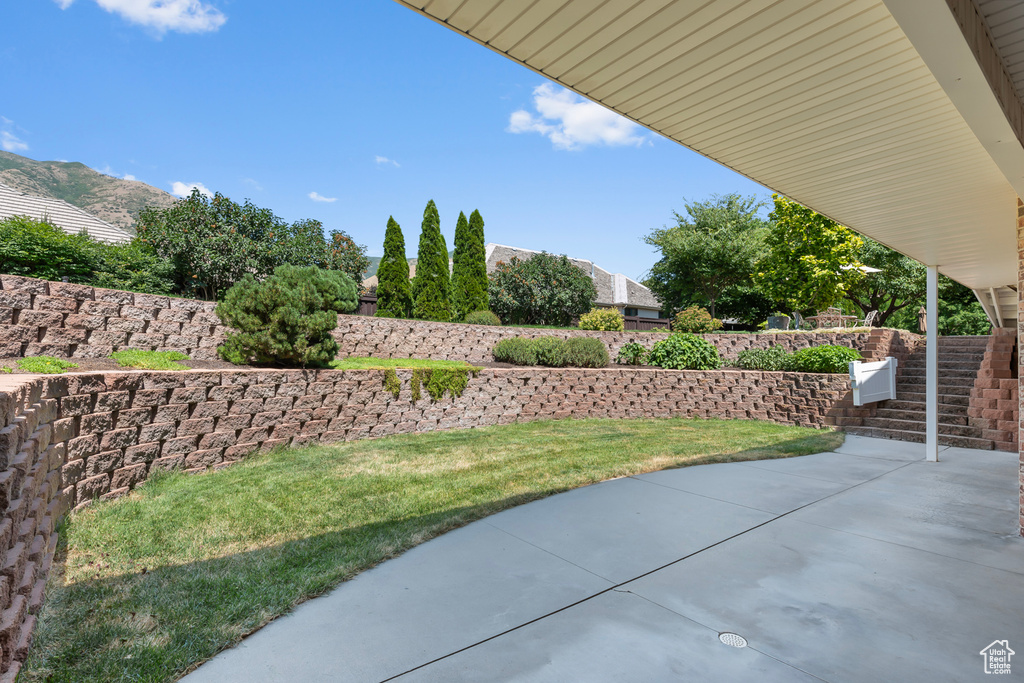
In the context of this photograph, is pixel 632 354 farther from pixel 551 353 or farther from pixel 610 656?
pixel 610 656

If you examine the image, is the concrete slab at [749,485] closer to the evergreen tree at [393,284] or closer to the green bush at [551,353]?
the green bush at [551,353]

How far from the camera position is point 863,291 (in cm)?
2659

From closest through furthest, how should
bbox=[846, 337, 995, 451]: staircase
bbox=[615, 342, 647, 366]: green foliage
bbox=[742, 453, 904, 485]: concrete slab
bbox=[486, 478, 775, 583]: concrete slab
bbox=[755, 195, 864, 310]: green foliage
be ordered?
1. bbox=[486, 478, 775, 583]: concrete slab
2. bbox=[742, 453, 904, 485]: concrete slab
3. bbox=[846, 337, 995, 451]: staircase
4. bbox=[615, 342, 647, 366]: green foliage
5. bbox=[755, 195, 864, 310]: green foliage

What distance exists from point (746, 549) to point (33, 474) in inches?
181

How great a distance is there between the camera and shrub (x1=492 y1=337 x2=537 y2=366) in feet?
37.2

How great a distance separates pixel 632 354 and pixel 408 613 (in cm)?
1131

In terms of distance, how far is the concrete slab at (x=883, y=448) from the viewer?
698 cm

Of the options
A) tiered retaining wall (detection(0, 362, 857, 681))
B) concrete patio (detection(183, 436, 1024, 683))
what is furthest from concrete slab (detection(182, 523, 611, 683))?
tiered retaining wall (detection(0, 362, 857, 681))

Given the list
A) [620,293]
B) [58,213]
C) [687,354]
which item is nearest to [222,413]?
[687,354]

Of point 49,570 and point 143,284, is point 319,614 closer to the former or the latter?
point 49,570

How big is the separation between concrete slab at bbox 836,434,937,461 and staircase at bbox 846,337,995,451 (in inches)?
Result: 13.2

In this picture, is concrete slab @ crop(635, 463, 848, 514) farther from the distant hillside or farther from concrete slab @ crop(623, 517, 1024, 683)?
the distant hillside

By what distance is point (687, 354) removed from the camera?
12.0 meters

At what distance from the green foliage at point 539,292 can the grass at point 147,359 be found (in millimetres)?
12142
